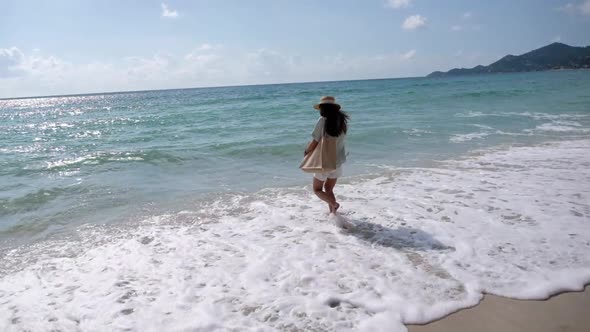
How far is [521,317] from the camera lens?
9.78 feet

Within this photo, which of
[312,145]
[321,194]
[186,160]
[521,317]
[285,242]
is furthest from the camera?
[186,160]

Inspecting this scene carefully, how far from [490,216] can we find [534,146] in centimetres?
648

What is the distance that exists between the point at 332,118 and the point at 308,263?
1910 millimetres

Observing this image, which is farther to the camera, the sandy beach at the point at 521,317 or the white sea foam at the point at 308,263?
the white sea foam at the point at 308,263

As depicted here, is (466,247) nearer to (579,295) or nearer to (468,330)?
(579,295)

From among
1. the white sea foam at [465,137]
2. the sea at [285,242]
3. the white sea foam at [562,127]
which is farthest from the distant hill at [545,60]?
the sea at [285,242]

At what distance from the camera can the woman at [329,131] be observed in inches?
189

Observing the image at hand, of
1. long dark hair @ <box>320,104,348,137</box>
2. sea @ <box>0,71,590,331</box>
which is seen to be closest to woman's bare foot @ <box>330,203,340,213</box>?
sea @ <box>0,71,590,331</box>

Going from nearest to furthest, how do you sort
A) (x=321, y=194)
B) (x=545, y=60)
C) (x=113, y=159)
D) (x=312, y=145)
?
(x=312, y=145) → (x=321, y=194) → (x=113, y=159) → (x=545, y=60)

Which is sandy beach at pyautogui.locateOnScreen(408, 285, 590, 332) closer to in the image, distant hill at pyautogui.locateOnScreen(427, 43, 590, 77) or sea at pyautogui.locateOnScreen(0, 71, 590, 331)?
sea at pyautogui.locateOnScreen(0, 71, 590, 331)

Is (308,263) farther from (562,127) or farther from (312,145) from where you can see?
(562,127)

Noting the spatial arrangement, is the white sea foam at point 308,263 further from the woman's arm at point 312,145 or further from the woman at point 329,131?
the woman's arm at point 312,145

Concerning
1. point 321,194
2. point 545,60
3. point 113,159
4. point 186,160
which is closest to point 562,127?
point 321,194

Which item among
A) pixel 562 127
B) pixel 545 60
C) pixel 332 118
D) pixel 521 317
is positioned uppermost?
pixel 545 60
